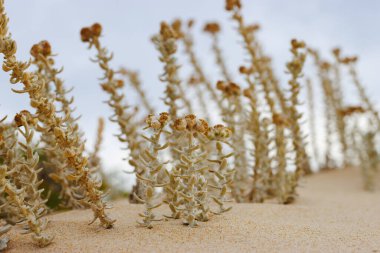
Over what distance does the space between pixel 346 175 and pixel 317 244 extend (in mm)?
4118

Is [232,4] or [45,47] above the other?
[232,4]

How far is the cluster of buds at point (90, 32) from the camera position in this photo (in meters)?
2.74

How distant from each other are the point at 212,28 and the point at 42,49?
2348mm

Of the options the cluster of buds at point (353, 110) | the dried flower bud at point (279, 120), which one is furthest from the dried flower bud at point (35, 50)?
the cluster of buds at point (353, 110)

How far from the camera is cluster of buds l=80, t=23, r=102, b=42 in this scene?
2740 mm

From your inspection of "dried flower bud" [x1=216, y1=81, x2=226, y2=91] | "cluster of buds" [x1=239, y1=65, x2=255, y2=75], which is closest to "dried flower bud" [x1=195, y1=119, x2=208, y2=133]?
"dried flower bud" [x1=216, y1=81, x2=226, y2=91]

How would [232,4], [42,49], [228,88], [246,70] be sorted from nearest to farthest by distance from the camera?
[42,49]
[228,88]
[246,70]
[232,4]

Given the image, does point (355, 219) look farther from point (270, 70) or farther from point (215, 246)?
point (270, 70)

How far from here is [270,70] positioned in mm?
5156

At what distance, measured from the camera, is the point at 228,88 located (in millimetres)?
3023

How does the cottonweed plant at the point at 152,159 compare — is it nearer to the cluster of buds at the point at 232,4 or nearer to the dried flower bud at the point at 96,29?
the dried flower bud at the point at 96,29

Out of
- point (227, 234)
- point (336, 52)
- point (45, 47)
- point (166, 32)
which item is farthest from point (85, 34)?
point (336, 52)

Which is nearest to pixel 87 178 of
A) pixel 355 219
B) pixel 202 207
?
pixel 202 207

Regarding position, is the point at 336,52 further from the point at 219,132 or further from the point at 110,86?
the point at 219,132
